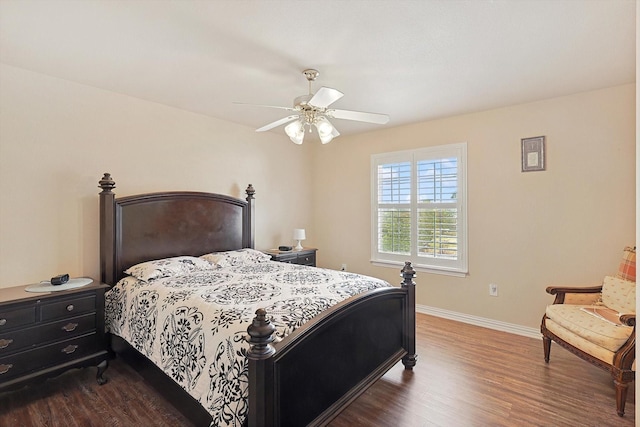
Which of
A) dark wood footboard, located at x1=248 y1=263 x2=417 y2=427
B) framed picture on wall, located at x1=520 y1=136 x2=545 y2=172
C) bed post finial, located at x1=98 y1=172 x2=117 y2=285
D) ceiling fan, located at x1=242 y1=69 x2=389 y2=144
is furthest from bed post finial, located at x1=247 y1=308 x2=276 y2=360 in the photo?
framed picture on wall, located at x1=520 y1=136 x2=545 y2=172

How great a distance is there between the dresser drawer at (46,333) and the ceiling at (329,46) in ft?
6.52

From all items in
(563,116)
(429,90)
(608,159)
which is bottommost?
(608,159)

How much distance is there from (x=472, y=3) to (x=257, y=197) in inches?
132

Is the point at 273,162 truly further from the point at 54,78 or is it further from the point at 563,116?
the point at 563,116

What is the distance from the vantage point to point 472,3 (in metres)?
1.74

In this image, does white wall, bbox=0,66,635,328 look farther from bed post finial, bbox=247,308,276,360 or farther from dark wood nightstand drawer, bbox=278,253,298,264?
bed post finial, bbox=247,308,276,360

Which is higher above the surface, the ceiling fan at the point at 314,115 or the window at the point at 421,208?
the ceiling fan at the point at 314,115

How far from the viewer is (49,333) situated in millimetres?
2316

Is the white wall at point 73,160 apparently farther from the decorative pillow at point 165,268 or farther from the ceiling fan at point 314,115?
the ceiling fan at point 314,115

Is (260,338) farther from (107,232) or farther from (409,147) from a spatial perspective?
(409,147)

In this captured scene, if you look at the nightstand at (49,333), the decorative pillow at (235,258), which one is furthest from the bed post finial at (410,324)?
the nightstand at (49,333)

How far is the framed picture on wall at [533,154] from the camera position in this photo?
10.8ft

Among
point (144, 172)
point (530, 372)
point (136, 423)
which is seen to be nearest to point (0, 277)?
point (144, 172)

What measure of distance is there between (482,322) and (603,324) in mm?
1453
